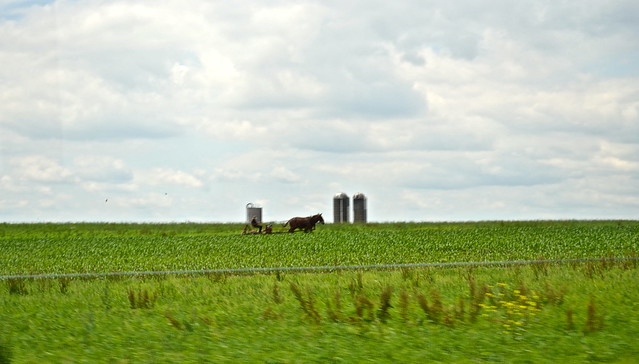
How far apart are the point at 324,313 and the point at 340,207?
62463 millimetres

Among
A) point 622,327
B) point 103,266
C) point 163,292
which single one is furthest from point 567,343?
point 103,266

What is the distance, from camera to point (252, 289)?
20.6 metres

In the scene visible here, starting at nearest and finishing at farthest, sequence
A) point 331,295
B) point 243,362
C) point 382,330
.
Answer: point 243,362 → point 382,330 → point 331,295

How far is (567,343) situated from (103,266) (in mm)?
22871

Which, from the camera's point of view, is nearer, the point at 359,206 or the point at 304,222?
the point at 304,222

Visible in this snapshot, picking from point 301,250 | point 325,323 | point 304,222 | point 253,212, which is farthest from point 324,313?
point 253,212

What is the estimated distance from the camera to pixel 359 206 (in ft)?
253

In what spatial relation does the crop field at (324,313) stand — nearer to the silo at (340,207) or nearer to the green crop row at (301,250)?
the green crop row at (301,250)

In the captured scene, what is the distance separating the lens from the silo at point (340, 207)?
78.6 metres

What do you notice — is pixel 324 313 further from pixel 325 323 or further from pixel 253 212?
pixel 253 212

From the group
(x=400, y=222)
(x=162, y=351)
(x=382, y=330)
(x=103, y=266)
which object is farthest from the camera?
(x=400, y=222)

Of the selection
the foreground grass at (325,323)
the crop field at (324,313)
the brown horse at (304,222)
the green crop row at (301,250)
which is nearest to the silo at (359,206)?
the brown horse at (304,222)

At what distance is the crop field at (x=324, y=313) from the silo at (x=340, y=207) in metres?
46.1

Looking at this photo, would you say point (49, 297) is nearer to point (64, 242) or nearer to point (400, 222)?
point (64, 242)
